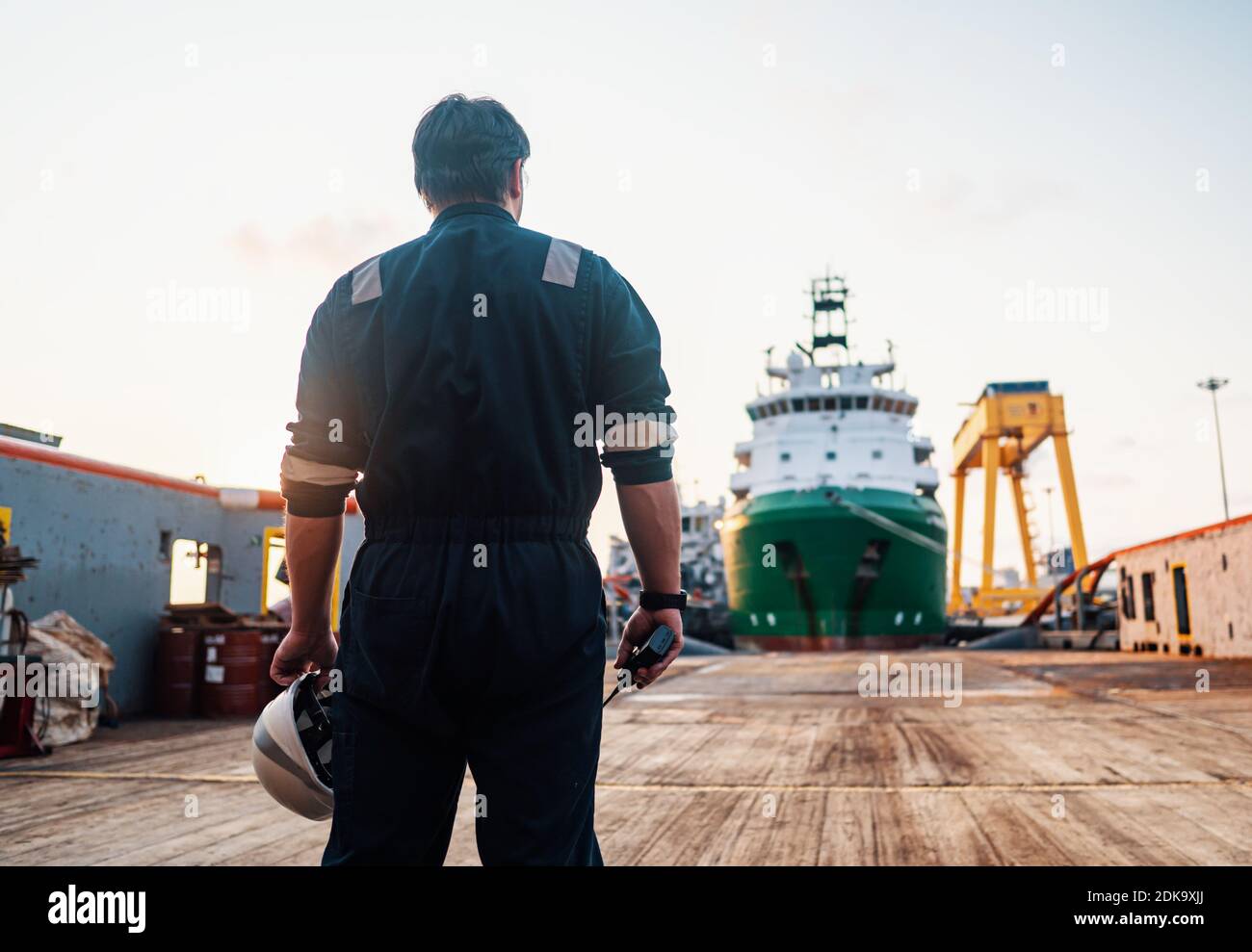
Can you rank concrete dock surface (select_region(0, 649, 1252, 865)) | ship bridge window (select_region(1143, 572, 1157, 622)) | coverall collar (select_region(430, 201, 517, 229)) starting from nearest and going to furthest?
coverall collar (select_region(430, 201, 517, 229))
concrete dock surface (select_region(0, 649, 1252, 865))
ship bridge window (select_region(1143, 572, 1157, 622))

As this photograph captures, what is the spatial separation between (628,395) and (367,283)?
1.87 feet

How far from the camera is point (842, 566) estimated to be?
25.1 m

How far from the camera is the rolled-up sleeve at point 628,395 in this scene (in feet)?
5.73

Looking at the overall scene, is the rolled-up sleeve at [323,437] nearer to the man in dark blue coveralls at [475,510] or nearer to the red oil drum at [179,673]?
the man in dark blue coveralls at [475,510]

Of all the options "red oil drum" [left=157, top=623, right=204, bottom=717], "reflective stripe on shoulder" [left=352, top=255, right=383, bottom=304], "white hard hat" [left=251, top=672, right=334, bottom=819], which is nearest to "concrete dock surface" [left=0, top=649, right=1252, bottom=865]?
"red oil drum" [left=157, top=623, right=204, bottom=717]

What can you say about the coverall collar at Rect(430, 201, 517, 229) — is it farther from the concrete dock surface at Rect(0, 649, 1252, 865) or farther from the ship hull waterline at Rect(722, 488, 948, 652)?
the ship hull waterline at Rect(722, 488, 948, 652)

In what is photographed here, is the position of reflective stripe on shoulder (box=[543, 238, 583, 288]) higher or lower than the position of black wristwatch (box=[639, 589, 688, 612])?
higher

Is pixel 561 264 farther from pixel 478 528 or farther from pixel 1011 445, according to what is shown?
pixel 1011 445

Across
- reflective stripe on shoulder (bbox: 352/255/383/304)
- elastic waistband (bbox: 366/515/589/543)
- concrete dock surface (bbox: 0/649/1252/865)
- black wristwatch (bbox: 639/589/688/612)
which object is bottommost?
concrete dock surface (bbox: 0/649/1252/865)

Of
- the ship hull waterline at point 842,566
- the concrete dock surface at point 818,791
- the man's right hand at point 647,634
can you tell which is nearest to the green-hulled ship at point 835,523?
the ship hull waterline at point 842,566

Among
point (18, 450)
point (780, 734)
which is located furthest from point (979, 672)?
point (18, 450)

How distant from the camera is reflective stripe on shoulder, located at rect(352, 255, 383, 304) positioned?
1785 mm
